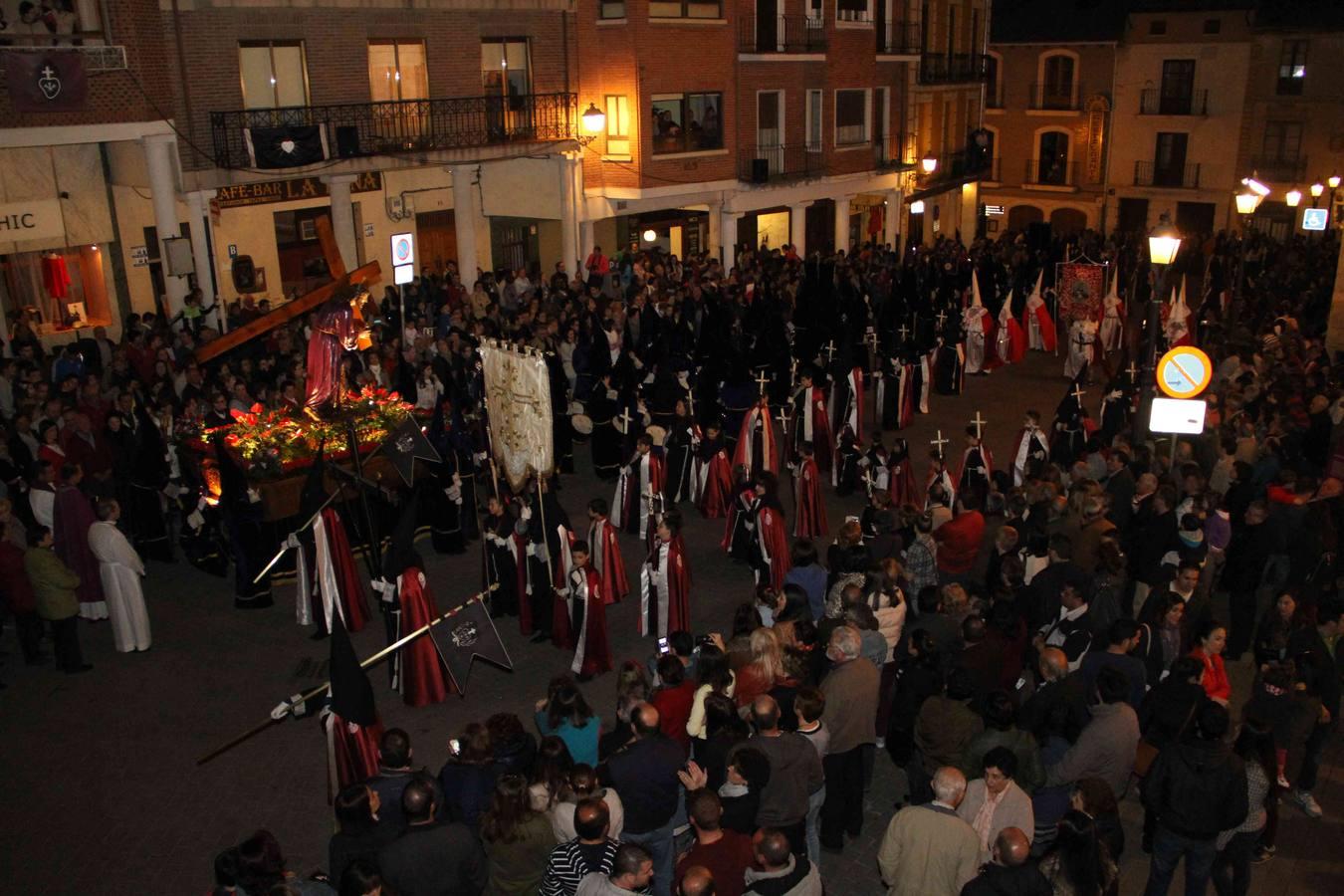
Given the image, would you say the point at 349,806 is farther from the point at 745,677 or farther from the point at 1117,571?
the point at 1117,571

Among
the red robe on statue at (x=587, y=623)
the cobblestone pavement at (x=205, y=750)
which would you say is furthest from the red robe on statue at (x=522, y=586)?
the red robe on statue at (x=587, y=623)

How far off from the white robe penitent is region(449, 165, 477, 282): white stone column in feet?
47.1

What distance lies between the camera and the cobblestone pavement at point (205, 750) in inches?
336

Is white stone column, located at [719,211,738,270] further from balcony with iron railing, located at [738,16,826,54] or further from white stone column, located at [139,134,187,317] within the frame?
white stone column, located at [139,134,187,317]

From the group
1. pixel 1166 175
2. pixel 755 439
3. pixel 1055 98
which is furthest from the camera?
pixel 1055 98

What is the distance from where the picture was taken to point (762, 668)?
8.25 m

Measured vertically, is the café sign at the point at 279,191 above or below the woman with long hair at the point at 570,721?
above

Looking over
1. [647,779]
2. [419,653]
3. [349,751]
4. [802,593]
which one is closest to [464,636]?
[349,751]

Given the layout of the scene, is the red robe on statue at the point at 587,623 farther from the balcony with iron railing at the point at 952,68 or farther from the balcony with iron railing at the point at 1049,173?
the balcony with iron railing at the point at 1049,173

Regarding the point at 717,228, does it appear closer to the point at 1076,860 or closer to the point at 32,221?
the point at 32,221

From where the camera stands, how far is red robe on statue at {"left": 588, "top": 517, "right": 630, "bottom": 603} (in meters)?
12.1

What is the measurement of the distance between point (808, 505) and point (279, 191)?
52.7 ft

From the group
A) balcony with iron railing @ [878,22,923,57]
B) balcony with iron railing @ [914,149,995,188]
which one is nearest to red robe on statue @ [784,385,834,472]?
balcony with iron railing @ [878,22,923,57]

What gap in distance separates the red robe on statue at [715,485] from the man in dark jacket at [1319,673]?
7272 mm
